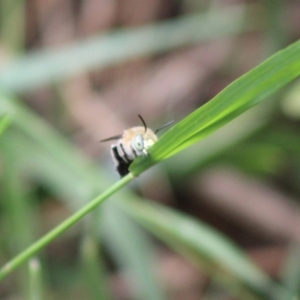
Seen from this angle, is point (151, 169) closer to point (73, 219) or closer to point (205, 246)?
point (205, 246)

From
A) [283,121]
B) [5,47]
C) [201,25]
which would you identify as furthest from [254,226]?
[5,47]

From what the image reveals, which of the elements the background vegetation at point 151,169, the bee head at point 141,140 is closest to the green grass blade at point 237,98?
the bee head at point 141,140

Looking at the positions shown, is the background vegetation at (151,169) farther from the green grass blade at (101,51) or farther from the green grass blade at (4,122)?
the green grass blade at (4,122)

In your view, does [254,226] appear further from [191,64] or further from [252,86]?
[252,86]

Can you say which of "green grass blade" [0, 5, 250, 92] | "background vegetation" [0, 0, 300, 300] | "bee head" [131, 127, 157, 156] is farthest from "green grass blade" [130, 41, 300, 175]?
"green grass blade" [0, 5, 250, 92]

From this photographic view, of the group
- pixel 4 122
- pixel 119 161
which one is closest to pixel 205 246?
pixel 119 161
